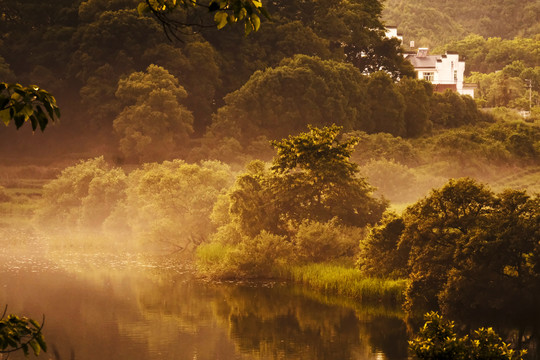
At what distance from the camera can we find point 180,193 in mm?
38312

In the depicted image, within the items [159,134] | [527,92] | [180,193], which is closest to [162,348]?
[180,193]

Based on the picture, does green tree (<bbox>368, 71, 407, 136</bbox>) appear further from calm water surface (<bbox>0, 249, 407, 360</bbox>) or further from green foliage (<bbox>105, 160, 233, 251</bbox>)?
calm water surface (<bbox>0, 249, 407, 360</bbox>)

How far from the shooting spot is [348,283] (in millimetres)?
28219

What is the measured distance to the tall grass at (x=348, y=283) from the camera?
26.9 meters

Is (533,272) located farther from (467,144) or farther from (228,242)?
(467,144)

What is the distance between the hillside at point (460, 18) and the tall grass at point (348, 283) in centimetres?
13752

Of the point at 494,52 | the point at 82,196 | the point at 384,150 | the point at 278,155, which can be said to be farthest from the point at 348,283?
the point at 494,52

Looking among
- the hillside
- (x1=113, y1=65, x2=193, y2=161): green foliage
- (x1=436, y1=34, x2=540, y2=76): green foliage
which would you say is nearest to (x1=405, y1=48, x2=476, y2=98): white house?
(x1=436, y1=34, x2=540, y2=76): green foliage

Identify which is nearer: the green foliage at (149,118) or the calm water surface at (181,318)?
the calm water surface at (181,318)

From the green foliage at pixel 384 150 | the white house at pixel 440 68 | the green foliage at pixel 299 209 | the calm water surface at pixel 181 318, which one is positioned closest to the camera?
the calm water surface at pixel 181 318

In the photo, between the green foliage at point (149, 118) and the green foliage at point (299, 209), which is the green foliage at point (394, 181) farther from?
the green foliage at point (299, 209)

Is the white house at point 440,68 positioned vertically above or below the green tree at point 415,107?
above

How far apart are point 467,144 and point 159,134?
2275 cm

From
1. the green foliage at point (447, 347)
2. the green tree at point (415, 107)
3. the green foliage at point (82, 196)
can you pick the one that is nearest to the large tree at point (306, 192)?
the green foliage at point (82, 196)
